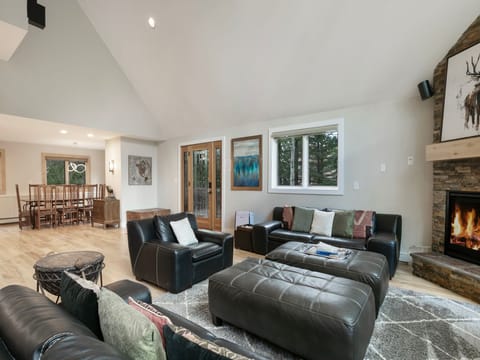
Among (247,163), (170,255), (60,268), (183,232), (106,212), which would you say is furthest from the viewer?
(106,212)

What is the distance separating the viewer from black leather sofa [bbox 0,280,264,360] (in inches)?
28.2

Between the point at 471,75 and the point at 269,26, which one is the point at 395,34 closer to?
the point at 471,75

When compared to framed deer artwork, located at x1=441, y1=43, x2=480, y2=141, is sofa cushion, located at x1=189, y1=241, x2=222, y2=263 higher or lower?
lower

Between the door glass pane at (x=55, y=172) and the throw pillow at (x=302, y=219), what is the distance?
27.1 ft

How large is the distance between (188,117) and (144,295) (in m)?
4.83

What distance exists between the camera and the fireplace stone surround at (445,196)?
2607mm

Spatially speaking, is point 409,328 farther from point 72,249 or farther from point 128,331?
point 72,249

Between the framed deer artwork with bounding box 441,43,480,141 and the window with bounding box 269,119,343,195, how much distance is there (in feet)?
4.60

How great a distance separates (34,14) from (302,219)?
4.99 meters

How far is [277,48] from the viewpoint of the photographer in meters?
3.60

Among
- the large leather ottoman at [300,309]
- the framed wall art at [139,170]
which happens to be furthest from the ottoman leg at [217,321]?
the framed wall art at [139,170]

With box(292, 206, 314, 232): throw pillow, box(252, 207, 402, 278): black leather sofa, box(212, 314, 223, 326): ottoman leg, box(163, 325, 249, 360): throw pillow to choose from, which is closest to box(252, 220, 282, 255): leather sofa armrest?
box(252, 207, 402, 278): black leather sofa

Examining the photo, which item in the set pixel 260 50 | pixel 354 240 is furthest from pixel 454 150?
pixel 260 50

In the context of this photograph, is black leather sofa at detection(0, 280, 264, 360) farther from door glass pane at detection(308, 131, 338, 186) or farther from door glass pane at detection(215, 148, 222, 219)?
door glass pane at detection(215, 148, 222, 219)
